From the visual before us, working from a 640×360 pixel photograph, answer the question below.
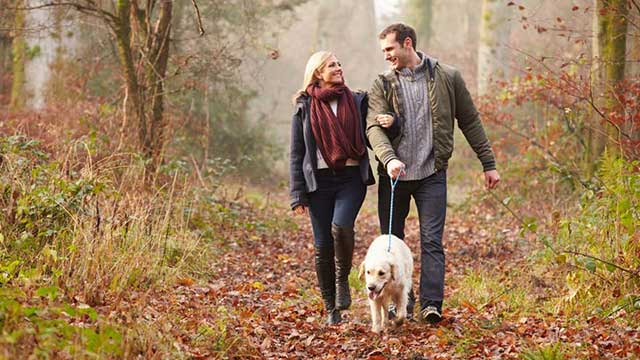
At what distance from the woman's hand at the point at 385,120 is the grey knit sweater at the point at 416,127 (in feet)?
→ 0.58

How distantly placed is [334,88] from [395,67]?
53cm

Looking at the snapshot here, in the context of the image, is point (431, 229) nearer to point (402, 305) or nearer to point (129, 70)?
point (402, 305)

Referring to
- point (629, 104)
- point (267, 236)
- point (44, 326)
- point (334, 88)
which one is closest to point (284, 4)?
point (267, 236)

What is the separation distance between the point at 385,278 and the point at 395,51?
181cm

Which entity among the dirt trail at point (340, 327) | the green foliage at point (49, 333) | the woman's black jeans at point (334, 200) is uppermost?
the woman's black jeans at point (334, 200)

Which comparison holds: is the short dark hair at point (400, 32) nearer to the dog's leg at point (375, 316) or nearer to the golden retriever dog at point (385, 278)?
the golden retriever dog at point (385, 278)

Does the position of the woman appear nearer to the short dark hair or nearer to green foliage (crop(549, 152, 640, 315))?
the short dark hair

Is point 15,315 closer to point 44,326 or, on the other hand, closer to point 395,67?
point 44,326

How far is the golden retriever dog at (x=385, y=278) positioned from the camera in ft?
18.9

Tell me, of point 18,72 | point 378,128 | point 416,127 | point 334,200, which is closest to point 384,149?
point 378,128

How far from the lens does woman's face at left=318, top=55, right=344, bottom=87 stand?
6355mm

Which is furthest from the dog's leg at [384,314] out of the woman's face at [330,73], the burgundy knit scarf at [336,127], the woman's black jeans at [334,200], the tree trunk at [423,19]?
the tree trunk at [423,19]

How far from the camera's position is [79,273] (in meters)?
5.80

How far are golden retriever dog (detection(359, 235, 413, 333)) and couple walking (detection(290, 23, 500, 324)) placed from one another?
0.73ft
